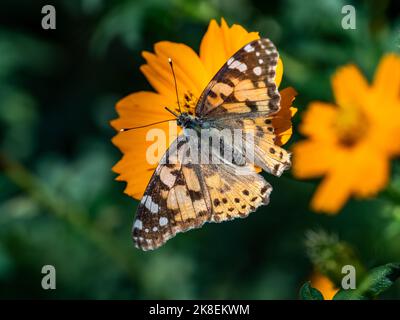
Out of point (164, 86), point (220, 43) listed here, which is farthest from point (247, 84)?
point (164, 86)

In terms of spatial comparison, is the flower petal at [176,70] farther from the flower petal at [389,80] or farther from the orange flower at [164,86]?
the flower petal at [389,80]

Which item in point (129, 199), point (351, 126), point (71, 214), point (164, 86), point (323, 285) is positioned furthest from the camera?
point (129, 199)

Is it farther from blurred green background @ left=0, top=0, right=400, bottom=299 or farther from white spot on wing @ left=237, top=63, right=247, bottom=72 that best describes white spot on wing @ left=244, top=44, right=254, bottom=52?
blurred green background @ left=0, top=0, right=400, bottom=299

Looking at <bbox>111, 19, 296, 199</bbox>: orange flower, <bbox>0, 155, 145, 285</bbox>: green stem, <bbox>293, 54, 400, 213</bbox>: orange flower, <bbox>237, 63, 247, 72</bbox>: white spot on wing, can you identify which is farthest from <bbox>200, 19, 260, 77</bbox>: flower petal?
<bbox>0, 155, 145, 285</bbox>: green stem

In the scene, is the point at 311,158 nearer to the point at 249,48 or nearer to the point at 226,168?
the point at 226,168

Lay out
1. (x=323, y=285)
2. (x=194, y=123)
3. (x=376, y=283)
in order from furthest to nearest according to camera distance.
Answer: (x=323, y=285) < (x=194, y=123) < (x=376, y=283)
